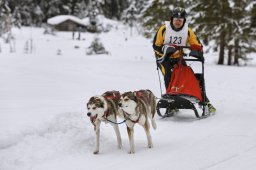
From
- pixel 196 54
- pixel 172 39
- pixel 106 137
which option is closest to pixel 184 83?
pixel 196 54

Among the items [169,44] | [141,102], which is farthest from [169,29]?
[141,102]

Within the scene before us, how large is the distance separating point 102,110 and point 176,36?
3.08m

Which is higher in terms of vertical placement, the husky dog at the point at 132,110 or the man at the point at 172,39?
the man at the point at 172,39

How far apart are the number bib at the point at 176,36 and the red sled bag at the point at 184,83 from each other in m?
0.55

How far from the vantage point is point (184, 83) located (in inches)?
324

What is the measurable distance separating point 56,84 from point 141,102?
7.78m

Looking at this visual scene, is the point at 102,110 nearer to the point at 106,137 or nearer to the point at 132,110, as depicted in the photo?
the point at 132,110

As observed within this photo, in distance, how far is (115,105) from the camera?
21.2 ft

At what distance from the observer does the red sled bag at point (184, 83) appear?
27.0 feet

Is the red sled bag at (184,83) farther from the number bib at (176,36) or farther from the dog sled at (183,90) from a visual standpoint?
the number bib at (176,36)

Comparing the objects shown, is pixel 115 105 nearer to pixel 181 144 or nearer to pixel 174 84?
pixel 181 144

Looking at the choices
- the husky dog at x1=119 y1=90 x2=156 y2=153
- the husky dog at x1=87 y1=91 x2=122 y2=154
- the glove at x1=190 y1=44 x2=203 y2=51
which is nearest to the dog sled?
the glove at x1=190 y1=44 x2=203 y2=51

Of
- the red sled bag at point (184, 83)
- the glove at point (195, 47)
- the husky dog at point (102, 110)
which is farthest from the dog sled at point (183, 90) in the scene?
the husky dog at point (102, 110)

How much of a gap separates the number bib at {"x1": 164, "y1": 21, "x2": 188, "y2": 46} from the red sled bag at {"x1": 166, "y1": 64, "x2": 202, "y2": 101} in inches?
21.8
